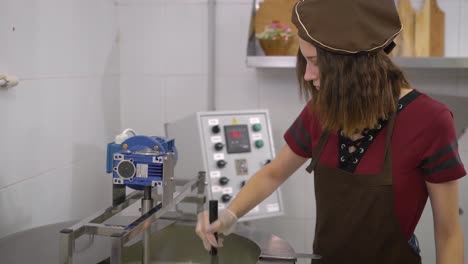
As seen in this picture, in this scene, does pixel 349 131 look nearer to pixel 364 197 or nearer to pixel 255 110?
pixel 364 197

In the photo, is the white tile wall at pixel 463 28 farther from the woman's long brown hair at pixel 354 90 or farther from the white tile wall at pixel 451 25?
the woman's long brown hair at pixel 354 90

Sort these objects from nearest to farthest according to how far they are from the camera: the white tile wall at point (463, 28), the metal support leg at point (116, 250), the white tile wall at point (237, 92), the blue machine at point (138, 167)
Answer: the metal support leg at point (116, 250) < the blue machine at point (138, 167) < the white tile wall at point (463, 28) < the white tile wall at point (237, 92)

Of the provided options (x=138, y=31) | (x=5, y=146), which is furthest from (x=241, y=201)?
(x=138, y=31)

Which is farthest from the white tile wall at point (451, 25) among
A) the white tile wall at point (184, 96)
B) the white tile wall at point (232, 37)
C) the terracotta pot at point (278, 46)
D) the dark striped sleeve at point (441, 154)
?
the dark striped sleeve at point (441, 154)

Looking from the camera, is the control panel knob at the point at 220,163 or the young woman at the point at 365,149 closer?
the young woman at the point at 365,149

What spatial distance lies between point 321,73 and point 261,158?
1035 mm

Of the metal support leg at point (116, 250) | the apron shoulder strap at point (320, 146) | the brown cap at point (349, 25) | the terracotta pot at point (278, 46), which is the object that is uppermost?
the terracotta pot at point (278, 46)

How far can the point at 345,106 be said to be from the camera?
4.20ft

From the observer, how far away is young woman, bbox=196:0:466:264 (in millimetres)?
1232

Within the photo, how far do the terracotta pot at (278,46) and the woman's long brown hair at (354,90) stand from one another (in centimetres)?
97

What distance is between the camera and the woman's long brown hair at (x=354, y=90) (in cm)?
125

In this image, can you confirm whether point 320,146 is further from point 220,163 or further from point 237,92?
point 237,92

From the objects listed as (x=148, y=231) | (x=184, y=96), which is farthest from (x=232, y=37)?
(x=148, y=231)

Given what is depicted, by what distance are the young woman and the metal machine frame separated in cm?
12
